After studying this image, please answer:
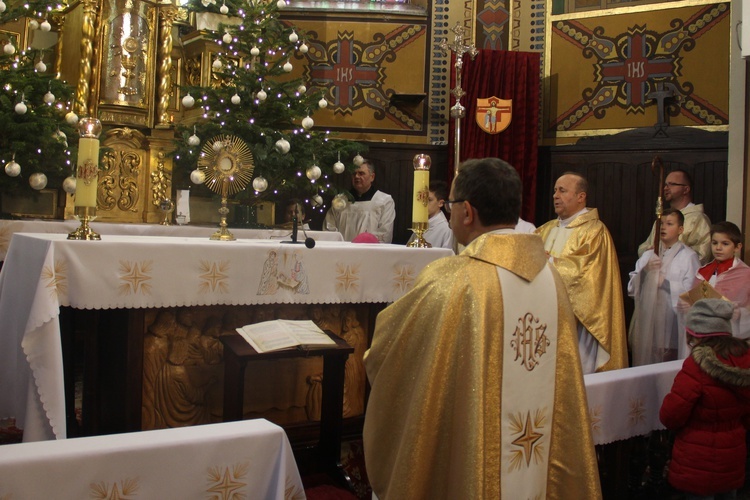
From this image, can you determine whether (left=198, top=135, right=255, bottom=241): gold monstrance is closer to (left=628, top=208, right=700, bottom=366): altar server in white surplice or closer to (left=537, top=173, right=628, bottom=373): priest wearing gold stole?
(left=537, top=173, right=628, bottom=373): priest wearing gold stole

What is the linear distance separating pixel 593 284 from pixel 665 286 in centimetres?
107

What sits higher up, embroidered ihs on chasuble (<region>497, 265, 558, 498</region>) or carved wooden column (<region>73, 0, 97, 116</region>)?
carved wooden column (<region>73, 0, 97, 116</region>)

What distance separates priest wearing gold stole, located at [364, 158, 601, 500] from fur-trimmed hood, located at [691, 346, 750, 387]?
1.01 m

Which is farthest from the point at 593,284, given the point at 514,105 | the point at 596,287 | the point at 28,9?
the point at 28,9

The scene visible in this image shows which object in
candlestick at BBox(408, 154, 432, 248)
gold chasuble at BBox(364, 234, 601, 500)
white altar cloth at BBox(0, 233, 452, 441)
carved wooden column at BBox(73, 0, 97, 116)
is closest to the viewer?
gold chasuble at BBox(364, 234, 601, 500)

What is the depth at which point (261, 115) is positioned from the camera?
305 inches

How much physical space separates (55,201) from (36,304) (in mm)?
3972

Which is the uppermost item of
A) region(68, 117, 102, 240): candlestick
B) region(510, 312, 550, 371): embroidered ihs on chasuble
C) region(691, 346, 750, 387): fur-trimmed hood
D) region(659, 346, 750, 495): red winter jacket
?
region(68, 117, 102, 240): candlestick

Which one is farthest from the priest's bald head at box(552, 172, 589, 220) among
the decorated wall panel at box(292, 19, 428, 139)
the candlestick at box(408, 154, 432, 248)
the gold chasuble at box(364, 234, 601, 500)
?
the decorated wall panel at box(292, 19, 428, 139)

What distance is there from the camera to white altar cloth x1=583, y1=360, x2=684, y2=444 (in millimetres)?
3422

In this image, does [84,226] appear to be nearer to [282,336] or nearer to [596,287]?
[282,336]

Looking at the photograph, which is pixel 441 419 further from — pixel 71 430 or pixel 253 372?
pixel 71 430

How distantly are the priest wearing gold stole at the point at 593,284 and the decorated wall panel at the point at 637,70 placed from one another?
3598 mm

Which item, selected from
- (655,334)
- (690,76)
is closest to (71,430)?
(655,334)
